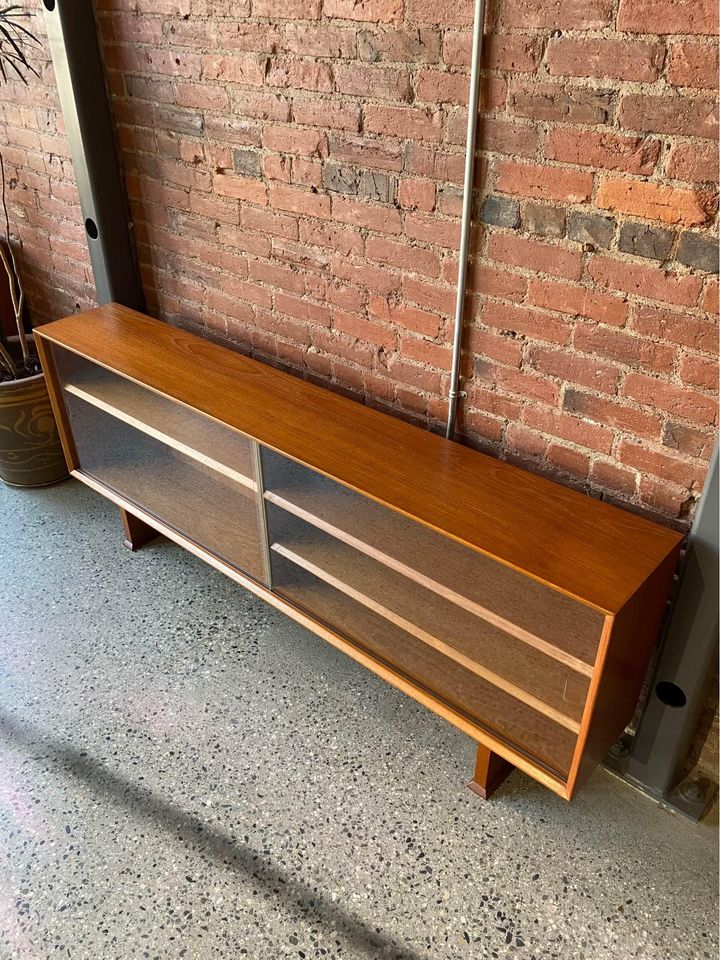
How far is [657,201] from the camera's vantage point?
137 cm

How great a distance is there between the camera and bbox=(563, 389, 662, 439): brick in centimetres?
156

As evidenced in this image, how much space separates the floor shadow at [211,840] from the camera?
62.3 inches

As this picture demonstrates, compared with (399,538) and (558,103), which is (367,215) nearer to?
(558,103)

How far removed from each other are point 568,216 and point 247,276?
1048 millimetres

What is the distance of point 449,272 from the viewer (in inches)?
68.9

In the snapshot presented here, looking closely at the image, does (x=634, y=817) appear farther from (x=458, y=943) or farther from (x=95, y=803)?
(x=95, y=803)

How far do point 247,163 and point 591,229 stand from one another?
101 cm

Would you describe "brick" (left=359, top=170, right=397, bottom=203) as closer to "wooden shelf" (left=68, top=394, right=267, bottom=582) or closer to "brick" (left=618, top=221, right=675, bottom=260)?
"brick" (left=618, top=221, right=675, bottom=260)

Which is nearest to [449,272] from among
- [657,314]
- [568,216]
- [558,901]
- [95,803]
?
[568,216]

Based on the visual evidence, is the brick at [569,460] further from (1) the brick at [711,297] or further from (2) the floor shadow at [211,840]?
(2) the floor shadow at [211,840]

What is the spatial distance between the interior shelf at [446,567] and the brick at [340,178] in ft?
2.22

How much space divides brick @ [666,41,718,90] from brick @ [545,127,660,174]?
0.10 m

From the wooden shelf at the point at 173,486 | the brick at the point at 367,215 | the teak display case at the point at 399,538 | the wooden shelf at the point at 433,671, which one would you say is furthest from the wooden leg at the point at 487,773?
the brick at the point at 367,215

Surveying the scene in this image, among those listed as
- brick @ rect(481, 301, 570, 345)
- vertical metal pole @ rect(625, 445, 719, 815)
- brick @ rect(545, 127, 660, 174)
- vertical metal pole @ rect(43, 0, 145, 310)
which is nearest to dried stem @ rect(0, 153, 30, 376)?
vertical metal pole @ rect(43, 0, 145, 310)
